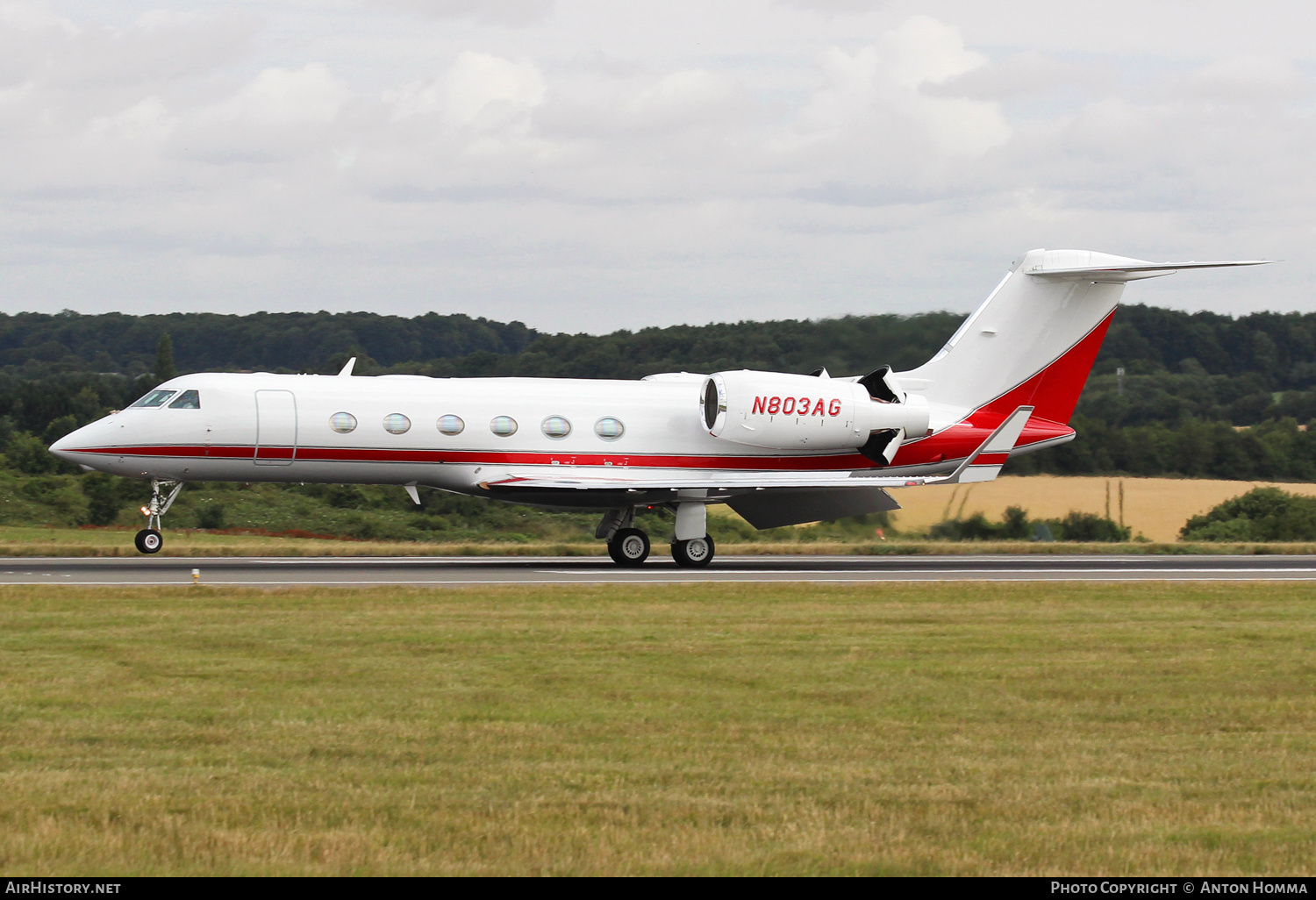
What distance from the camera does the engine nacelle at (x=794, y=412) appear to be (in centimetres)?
2638

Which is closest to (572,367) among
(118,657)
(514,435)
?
(514,435)

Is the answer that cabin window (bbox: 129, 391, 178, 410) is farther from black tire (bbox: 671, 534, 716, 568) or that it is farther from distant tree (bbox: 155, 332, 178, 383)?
distant tree (bbox: 155, 332, 178, 383)

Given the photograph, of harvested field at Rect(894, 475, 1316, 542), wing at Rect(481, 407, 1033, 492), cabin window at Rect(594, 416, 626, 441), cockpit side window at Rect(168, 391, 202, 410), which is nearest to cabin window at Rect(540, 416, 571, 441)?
cabin window at Rect(594, 416, 626, 441)

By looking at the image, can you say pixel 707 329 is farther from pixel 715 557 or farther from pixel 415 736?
pixel 415 736

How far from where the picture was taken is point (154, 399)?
2477 centimetres

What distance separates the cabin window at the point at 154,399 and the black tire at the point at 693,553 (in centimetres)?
984

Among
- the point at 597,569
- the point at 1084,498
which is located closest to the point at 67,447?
the point at 597,569

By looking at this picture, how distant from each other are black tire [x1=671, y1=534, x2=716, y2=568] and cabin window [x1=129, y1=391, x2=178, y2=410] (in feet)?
32.3

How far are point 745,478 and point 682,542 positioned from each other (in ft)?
5.74

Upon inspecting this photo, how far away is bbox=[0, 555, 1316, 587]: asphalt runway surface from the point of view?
2219cm

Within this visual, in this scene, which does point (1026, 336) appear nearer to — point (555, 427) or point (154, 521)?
point (555, 427)

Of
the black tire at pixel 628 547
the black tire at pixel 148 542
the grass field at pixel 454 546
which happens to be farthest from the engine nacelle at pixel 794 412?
the black tire at pixel 148 542

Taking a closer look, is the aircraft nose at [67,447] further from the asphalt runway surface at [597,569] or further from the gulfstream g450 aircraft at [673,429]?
the asphalt runway surface at [597,569]
